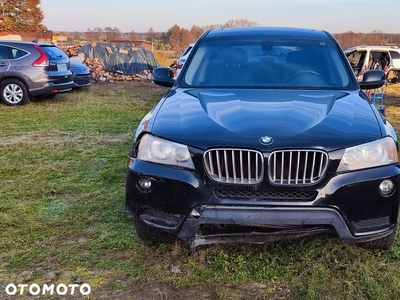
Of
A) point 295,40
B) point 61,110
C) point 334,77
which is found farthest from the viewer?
point 61,110

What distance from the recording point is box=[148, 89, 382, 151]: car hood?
2.81 metres

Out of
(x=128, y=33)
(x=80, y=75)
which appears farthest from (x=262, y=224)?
(x=128, y=33)

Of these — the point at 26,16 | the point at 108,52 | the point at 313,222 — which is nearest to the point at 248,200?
the point at 313,222

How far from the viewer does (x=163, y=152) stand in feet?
9.66

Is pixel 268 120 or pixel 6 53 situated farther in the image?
pixel 6 53

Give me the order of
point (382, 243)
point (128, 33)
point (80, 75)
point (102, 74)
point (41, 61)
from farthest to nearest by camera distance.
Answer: point (128, 33)
point (102, 74)
point (80, 75)
point (41, 61)
point (382, 243)

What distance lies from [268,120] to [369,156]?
645 mm

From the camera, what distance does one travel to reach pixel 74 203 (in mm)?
4441

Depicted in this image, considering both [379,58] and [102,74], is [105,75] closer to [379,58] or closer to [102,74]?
[102,74]

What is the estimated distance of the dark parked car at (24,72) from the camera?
10.9 m

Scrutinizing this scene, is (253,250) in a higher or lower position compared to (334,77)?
lower

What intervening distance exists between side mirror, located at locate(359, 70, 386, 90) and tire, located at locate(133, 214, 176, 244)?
88.1 inches

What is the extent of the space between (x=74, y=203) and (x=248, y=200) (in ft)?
7.30

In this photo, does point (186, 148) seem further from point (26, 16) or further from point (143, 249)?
point (26, 16)
